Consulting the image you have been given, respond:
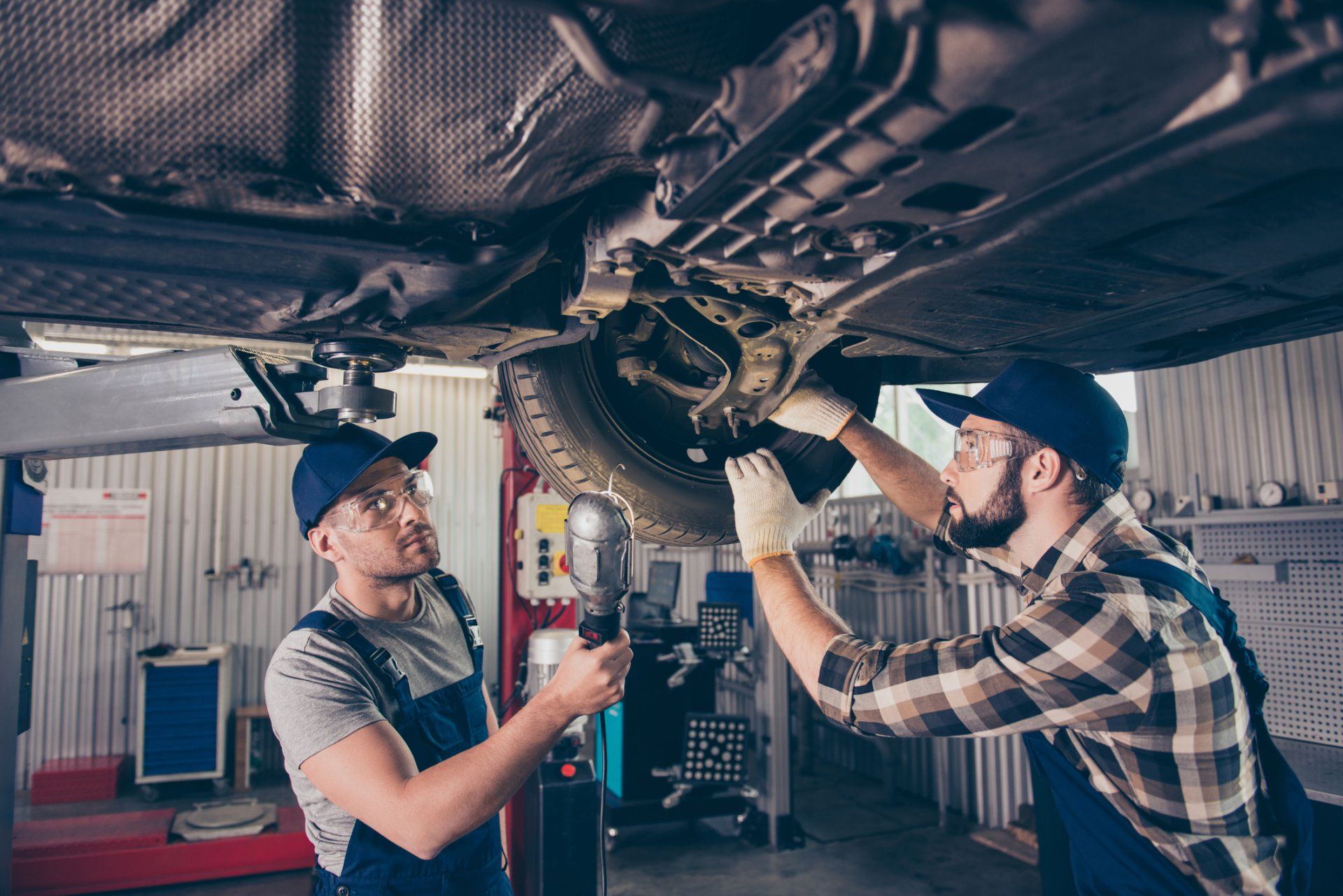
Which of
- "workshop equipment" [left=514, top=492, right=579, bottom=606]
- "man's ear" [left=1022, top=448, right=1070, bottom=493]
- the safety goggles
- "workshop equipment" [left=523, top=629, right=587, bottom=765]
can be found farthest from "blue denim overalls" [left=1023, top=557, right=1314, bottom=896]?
"workshop equipment" [left=514, top=492, right=579, bottom=606]

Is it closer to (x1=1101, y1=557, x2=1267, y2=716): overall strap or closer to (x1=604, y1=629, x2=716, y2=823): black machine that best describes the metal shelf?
(x1=1101, y1=557, x2=1267, y2=716): overall strap

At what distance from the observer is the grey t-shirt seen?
4.70ft

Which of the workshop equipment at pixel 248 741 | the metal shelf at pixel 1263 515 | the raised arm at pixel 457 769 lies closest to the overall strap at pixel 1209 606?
the raised arm at pixel 457 769

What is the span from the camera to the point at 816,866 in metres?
4.25

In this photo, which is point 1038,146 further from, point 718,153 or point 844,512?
point 844,512

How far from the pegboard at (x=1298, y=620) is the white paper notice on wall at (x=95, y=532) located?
701 cm

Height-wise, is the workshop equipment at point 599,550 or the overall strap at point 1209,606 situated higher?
the workshop equipment at point 599,550

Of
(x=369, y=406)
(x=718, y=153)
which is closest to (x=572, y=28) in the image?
(x=718, y=153)

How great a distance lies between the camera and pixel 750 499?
169cm

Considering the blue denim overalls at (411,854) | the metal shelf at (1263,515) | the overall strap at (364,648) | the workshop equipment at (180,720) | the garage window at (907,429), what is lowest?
the workshop equipment at (180,720)

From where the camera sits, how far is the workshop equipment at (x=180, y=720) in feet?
18.0

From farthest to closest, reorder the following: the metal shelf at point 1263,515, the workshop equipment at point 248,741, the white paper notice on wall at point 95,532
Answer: the white paper notice on wall at point 95,532, the workshop equipment at point 248,741, the metal shelf at point 1263,515

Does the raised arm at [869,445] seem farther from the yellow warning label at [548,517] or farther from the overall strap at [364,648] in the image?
the yellow warning label at [548,517]

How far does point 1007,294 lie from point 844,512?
514 cm
